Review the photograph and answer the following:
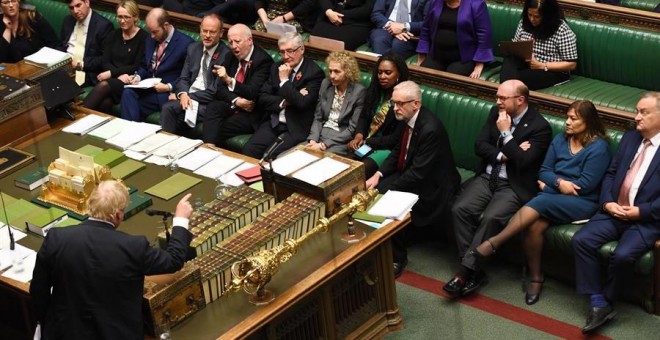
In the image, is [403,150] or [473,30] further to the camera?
[473,30]

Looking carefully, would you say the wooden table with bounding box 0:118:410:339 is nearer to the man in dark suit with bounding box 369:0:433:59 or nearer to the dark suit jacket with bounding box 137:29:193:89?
the dark suit jacket with bounding box 137:29:193:89

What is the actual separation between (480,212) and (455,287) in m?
0.46

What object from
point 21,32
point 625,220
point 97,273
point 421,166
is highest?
point 97,273

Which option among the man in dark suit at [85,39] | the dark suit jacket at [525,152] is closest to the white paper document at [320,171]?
the dark suit jacket at [525,152]

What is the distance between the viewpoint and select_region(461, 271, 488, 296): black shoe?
620cm

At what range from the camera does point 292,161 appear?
234 inches

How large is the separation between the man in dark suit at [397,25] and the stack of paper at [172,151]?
188 cm

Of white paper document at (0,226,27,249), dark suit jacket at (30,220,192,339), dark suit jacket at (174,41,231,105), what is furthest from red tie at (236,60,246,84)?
dark suit jacket at (30,220,192,339)

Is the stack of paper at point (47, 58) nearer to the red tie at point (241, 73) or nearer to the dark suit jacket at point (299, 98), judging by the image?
the red tie at point (241, 73)

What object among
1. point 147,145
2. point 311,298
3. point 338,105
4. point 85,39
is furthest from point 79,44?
point 311,298

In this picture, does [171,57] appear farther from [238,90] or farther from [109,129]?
[109,129]

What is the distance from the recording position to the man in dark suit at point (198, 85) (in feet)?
25.6

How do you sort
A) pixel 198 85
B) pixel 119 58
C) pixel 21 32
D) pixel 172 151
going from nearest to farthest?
1. pixel 172 151
2. pixel 198 85
3. pixel 119 58
4. pixel 21 32

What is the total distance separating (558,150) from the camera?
614cm
